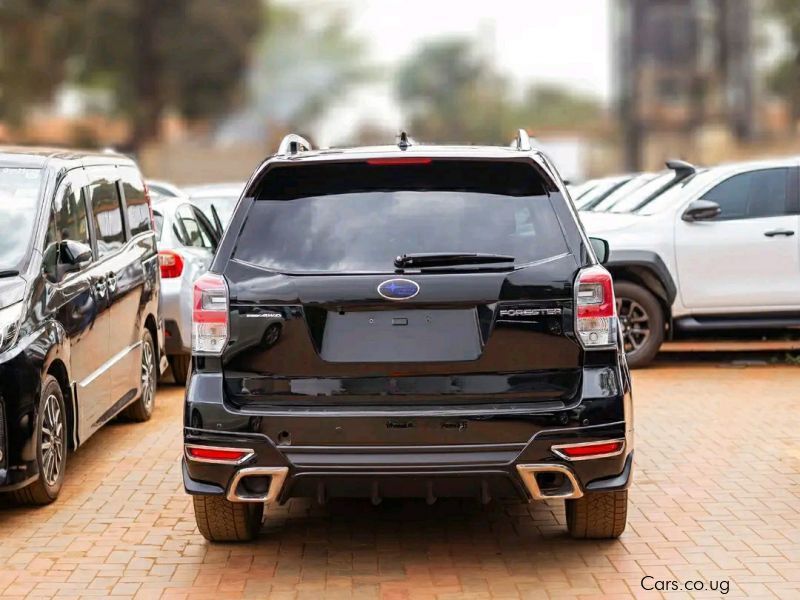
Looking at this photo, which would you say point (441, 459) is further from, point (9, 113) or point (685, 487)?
point (9, 113)

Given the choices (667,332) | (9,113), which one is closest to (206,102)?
(9,113)

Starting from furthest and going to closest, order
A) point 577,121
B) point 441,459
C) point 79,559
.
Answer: point 577,121 < point 79,559 < point 441,459

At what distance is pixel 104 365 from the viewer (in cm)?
820

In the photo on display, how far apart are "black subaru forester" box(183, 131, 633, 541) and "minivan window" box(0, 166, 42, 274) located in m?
2.01

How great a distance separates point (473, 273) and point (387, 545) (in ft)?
4.91

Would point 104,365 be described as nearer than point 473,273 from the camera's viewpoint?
No

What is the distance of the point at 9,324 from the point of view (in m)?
6.64

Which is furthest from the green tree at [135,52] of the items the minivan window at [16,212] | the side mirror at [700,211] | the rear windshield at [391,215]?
the rear windshield at [391,215]

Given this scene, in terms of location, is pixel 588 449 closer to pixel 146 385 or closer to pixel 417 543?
pixel 417 543

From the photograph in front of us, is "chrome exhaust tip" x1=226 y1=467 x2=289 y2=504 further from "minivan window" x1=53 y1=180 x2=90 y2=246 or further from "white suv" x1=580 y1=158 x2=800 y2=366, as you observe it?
"white suv" x1=580 y1=158 x2=800 y2=366

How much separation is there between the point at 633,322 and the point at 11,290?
21.4ft

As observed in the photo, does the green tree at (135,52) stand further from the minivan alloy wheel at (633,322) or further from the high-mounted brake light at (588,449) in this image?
the high-mounted brake light at (588,449)

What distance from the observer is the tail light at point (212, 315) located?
18.1 feet

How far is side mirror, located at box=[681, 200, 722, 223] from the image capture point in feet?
38.5
